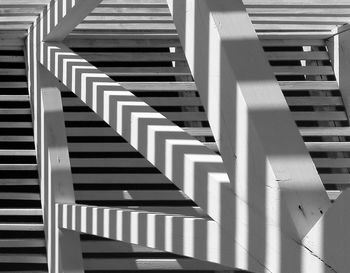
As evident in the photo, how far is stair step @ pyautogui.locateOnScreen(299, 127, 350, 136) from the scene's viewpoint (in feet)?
22.4

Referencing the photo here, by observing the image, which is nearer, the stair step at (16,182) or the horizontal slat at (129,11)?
the horizontal slat at (129,11)

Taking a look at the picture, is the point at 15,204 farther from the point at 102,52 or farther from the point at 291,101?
the point at 291,101

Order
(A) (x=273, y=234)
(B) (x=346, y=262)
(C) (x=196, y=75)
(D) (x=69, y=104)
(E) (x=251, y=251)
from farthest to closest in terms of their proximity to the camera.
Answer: (D) (x=69, y=104) → (C) (x=196, y=75) → (E) (x=251, y=251) → (A) (x=273, y=234) → (B) (x=346, y=262)

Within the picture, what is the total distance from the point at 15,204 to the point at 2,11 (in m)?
2.59

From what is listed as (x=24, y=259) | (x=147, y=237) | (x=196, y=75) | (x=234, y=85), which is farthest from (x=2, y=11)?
(x=234, y=85)

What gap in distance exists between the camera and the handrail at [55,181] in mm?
5469

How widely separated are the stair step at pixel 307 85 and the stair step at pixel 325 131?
34 cm

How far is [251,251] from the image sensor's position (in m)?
2.65

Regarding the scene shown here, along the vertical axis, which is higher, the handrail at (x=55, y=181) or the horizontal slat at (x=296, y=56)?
the horizontal slat at (x=296, y=56)

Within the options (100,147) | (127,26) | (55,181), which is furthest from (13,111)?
(55,181)

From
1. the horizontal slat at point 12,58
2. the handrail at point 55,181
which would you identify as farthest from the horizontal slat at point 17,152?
the horizontal slat at point 12,58

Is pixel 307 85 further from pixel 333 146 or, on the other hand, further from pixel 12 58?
pixel 12 58

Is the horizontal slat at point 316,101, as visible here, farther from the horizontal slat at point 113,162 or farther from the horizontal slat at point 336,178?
the horizontal slat at point 113,162

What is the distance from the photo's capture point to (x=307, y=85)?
279 inches
